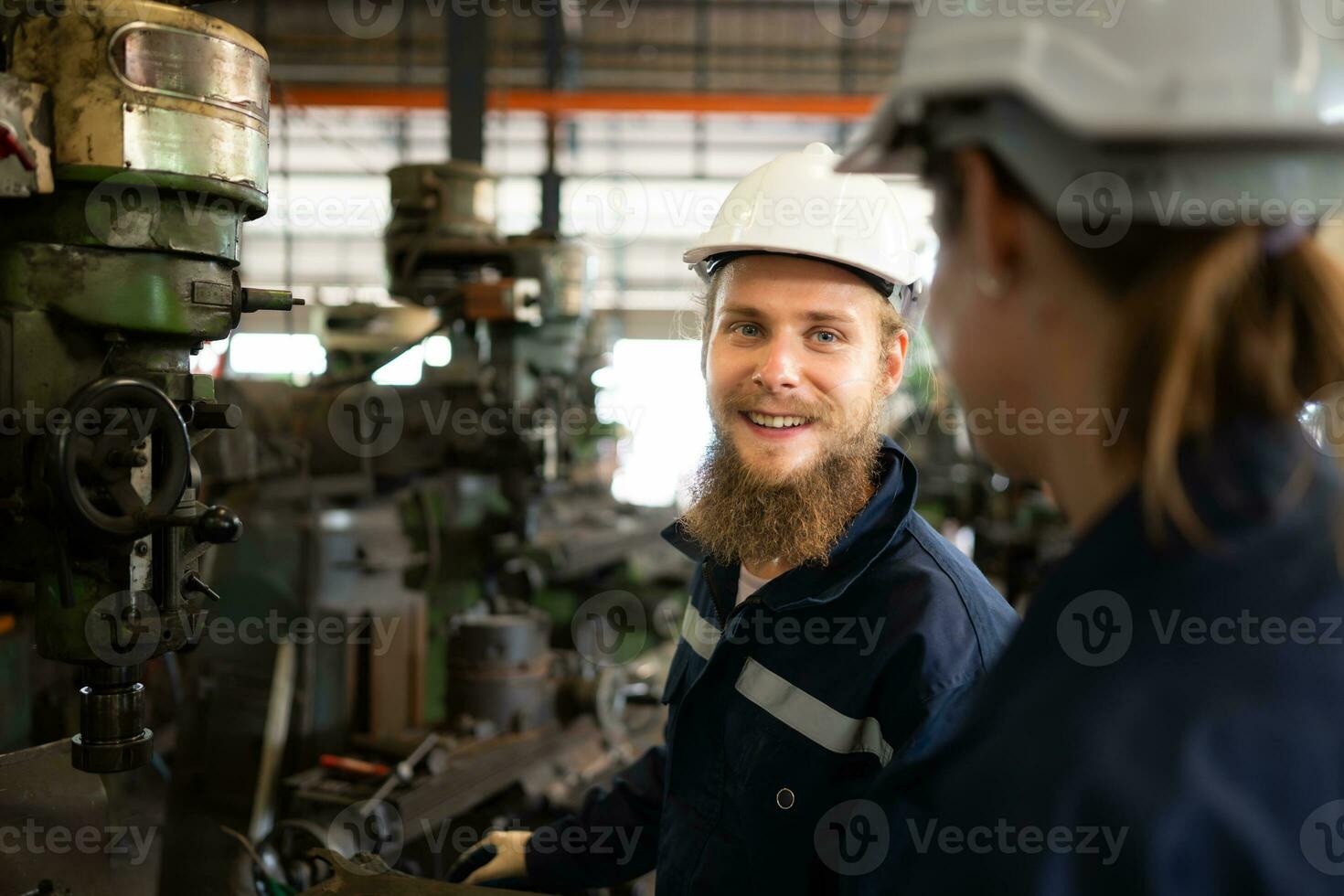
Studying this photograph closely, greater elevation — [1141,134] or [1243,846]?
[1141,134]

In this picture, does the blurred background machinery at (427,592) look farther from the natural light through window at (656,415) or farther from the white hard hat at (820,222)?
the white hard hat at (820,222)

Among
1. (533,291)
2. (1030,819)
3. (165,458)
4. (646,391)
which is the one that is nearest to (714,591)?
(165,458)

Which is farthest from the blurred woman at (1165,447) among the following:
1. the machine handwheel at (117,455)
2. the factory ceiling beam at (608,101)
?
the factory ceiling beam at (608,101)

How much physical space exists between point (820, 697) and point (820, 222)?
0.71 m

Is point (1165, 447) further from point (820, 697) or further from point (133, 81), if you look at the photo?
point (133, 81)

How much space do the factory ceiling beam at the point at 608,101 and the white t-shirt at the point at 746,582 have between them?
6.85m

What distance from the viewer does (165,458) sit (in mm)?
1169

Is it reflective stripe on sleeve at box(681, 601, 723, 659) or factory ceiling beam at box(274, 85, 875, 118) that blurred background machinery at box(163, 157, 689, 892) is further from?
factory ceiling beam at box(274, 85, 875, 118)

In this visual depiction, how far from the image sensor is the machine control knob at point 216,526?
3.94 ft

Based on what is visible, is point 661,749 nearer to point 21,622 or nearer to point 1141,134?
point 1141,134

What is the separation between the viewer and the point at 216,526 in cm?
120

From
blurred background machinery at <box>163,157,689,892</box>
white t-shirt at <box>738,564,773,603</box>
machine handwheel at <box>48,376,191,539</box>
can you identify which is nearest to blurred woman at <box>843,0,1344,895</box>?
white t-shirt at <box>738,564,773,603</box>

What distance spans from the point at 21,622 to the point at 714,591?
2.38 m

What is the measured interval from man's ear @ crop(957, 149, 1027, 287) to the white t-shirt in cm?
88
